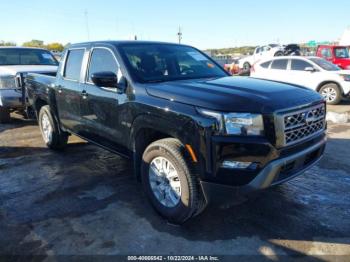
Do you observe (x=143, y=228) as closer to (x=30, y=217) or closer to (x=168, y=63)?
(x=30, y=217)

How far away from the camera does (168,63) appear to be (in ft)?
13.4

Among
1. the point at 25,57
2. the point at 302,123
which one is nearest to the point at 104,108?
the point at 302,123

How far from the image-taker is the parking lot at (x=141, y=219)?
9.61 feet

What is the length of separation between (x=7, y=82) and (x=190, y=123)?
648 cm

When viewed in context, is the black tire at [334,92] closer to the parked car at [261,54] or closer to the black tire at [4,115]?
the black tire at [4,115]

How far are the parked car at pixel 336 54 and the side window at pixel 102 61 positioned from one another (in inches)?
572

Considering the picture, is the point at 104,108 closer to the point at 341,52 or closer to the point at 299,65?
Answer: the point at 299,65

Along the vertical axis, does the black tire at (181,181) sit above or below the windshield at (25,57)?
below

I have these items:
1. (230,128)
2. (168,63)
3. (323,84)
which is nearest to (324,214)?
(230,128)

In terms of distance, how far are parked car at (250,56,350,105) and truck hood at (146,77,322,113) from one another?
7.86m

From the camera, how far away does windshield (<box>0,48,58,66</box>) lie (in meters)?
8.68

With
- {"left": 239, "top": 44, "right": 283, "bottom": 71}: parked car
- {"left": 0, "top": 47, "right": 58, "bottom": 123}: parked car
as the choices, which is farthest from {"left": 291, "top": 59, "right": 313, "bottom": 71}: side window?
{"left": 239, "top": 44, "right": 283, "bottom": 71}: parked car

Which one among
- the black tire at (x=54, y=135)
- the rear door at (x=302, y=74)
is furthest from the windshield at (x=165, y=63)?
the rear door at (x=302, y=74)

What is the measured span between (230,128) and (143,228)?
140 centimetres
